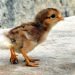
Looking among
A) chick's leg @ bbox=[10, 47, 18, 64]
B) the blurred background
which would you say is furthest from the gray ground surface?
the blurred background

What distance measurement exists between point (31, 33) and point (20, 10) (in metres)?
3.01

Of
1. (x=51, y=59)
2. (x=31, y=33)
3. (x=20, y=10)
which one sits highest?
(x=31, y=33)

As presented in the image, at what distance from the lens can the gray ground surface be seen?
2.40 m

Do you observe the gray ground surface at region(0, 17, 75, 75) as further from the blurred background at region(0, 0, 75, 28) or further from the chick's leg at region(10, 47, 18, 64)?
the blurred background at region(0, 0, 75, 28)

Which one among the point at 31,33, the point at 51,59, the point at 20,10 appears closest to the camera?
the point at 31,33

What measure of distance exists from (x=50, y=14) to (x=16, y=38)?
25cm

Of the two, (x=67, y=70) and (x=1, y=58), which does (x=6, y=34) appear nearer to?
(x=1, y=58)

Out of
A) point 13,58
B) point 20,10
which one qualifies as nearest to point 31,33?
point 13,58

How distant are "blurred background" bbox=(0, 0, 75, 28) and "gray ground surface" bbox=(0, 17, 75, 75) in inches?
58.6

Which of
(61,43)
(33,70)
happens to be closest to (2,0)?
(61,43)

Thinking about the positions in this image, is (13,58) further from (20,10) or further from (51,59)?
(20,10)

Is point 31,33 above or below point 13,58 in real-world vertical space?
above

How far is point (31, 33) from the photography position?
8.42ft

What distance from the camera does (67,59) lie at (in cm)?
270
